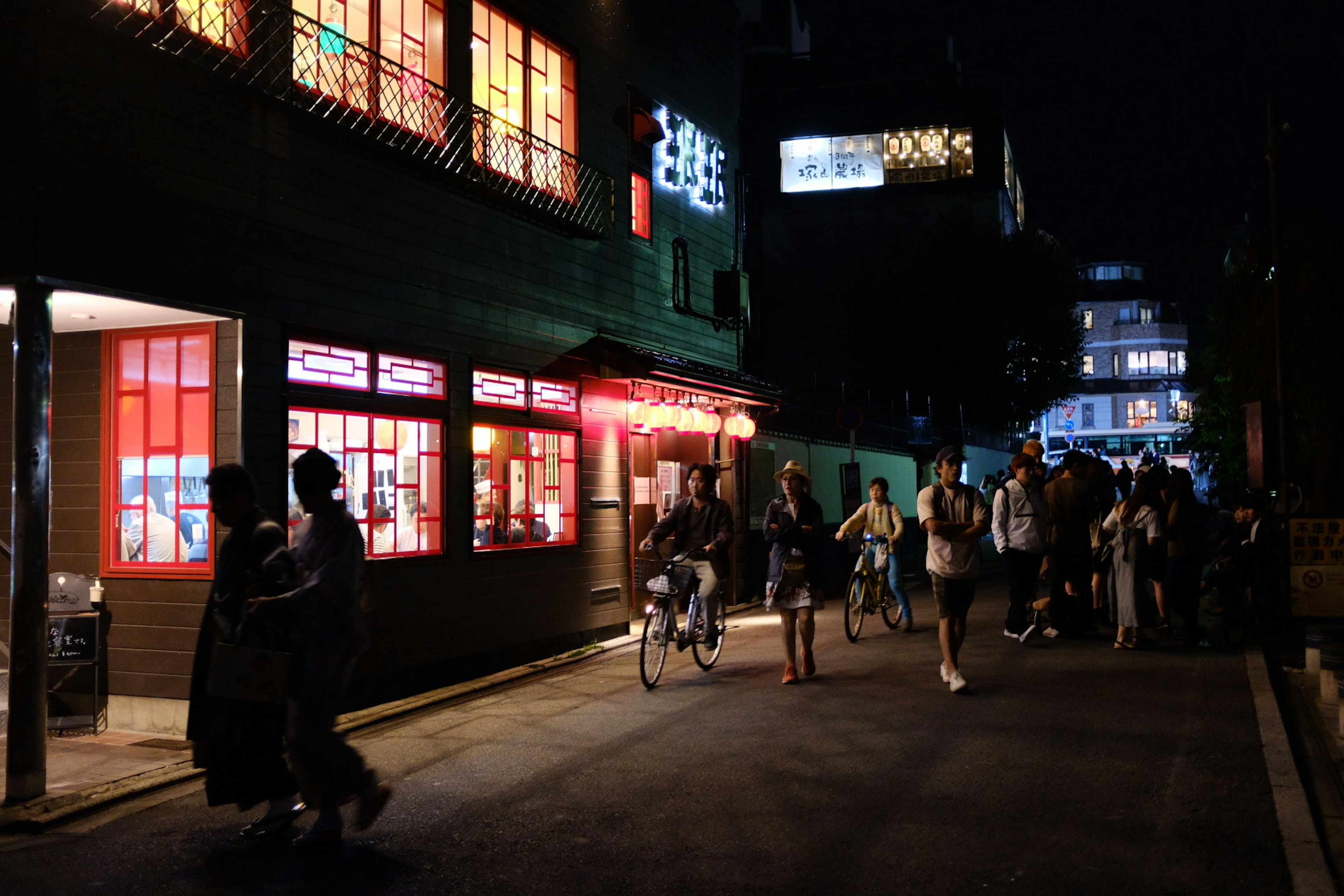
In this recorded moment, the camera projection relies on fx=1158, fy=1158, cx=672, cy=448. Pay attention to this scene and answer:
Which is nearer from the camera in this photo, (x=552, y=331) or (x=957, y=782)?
(x=957, y=782)

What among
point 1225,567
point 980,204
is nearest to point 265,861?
point 1225,567

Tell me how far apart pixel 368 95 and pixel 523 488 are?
13.7 ft

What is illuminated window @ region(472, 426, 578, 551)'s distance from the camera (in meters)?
11.2

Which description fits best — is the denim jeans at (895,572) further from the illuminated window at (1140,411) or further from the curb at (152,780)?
the illuminated window at (1140,411)

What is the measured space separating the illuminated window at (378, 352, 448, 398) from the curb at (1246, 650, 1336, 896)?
278 inches

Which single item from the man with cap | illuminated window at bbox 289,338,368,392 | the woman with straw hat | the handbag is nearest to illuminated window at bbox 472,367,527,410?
illuminated window at bbox 289,338,368,392

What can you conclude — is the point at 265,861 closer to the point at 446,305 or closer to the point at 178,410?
the point at 178,410

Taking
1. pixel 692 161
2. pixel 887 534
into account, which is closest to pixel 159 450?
pixel 887 534

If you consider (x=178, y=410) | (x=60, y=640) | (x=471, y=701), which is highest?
(x=178, y=410)

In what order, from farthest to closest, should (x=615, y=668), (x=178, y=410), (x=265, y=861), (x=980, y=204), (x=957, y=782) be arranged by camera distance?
(x=980, y=204) < (x=615, y=668) < (x=178, y=410) < (x=957, y=782) < (x=265, y=861)

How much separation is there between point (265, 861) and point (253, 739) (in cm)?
55

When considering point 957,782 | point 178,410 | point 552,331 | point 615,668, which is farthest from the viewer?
point 552,331

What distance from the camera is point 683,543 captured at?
10.4 m

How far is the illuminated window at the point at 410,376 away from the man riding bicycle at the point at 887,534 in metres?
5.19
